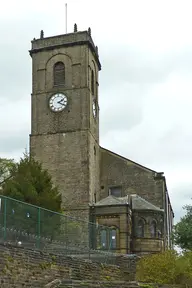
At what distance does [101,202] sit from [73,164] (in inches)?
180

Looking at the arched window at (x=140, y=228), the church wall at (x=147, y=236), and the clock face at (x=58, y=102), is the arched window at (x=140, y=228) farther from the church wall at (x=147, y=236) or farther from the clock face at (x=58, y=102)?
the clock face at (x=58, y=102)

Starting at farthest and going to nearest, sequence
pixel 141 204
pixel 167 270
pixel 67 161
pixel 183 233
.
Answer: pixel 67 161 → pixel 141 204 → pixel 183 233 → pixel 167 270

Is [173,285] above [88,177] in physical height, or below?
below

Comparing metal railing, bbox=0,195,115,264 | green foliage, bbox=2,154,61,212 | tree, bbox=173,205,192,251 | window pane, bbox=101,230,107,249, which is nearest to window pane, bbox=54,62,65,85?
green foliage, bbox=2,154,61,212

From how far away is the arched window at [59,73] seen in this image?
5181 centimetres

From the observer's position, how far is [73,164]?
160ft

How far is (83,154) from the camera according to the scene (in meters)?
48.5

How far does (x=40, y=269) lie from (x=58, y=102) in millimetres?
33275

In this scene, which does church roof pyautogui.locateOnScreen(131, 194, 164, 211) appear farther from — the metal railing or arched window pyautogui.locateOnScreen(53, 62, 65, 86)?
the metal railing

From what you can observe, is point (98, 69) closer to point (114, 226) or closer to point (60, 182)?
point (60, 182)

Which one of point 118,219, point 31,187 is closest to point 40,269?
point 31,187

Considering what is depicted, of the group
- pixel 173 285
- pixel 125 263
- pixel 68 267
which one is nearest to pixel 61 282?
pixel 68 267

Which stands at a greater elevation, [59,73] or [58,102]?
[59,73]

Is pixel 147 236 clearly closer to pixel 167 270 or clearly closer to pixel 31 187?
pixel 31 187
